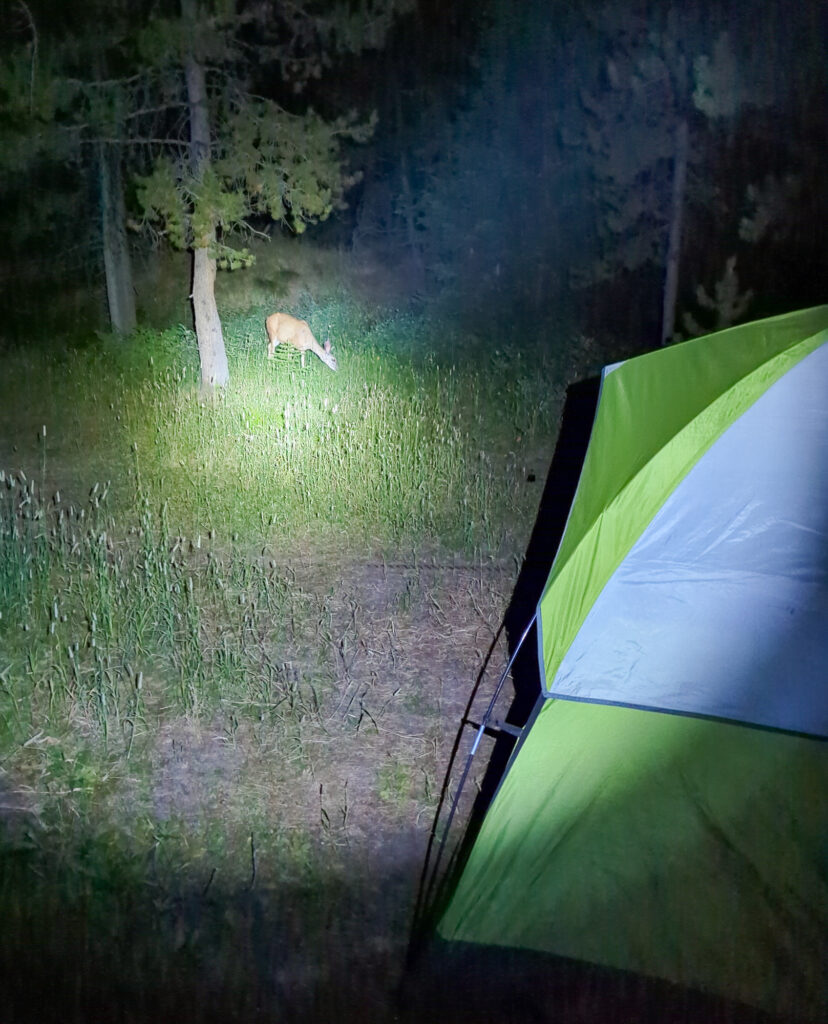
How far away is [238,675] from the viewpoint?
11.9 feet

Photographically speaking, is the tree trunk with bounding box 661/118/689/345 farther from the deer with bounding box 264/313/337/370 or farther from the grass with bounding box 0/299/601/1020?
the deer with bounding box 264/313/337/370

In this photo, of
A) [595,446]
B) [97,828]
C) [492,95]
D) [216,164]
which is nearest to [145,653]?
A: [97,828]

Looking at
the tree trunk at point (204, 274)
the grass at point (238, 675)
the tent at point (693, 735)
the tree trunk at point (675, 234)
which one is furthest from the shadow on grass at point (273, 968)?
the tree trunk at point (675, 234)

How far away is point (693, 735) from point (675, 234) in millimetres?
7044

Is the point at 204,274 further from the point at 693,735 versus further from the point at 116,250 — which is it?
the point at 693,735

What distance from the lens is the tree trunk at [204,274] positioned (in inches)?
274

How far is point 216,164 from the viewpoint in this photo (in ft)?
22.7

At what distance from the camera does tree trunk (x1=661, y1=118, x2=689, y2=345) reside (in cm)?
812

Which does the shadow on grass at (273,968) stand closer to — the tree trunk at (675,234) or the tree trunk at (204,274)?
the tree trunk at (204,274)

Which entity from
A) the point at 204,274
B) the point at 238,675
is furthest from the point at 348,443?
the point at 238,675

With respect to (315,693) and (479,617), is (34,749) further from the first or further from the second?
(479,617)

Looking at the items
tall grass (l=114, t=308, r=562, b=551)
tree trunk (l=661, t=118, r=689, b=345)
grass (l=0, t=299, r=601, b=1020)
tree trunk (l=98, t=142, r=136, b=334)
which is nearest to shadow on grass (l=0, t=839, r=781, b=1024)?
grass (l=0, t=299, r=601, b=1020)

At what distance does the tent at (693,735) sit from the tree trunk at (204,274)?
4.91 meters

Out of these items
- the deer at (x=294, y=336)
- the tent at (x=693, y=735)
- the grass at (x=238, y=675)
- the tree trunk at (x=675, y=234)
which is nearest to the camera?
the tent at (x=693, y=735)
